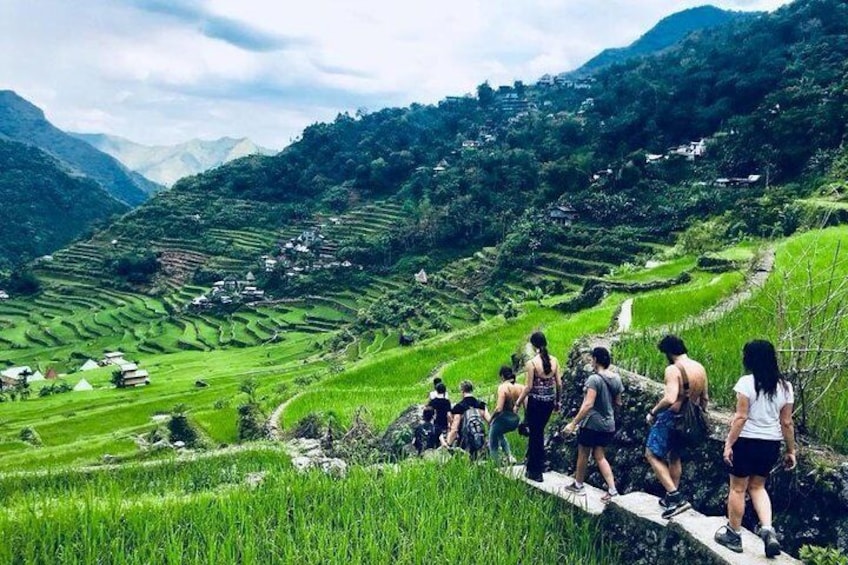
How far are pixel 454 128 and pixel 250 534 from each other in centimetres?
12716


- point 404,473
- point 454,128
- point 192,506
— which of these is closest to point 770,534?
point 404,473

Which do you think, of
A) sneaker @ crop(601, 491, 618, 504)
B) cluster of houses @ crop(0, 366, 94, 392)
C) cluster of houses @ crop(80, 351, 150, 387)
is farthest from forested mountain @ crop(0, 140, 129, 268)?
sneaker @ crop(601, 491, 618, 504)

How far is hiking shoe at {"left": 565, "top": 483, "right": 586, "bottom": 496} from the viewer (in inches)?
247

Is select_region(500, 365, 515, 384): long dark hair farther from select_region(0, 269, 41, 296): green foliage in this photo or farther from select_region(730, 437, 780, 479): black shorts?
select_region(0, 269, 41, 296): green foliage

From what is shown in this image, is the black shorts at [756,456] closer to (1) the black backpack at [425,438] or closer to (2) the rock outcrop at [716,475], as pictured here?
(2) the rock outcrop at [716,475]

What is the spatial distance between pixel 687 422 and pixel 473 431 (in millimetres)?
3408

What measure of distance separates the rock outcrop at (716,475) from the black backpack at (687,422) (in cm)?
39

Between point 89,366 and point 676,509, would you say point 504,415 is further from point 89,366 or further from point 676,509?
point 89,366

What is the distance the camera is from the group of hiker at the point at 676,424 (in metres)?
4.96

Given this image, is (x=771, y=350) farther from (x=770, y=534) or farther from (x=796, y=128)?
(x=796, y=128)

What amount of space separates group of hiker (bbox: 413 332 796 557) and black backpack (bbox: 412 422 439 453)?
4.37 feet

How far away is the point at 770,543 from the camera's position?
4.57 m

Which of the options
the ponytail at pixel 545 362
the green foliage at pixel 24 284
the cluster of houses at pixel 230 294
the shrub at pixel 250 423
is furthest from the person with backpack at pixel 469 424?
the green foliage at pixel 24 284

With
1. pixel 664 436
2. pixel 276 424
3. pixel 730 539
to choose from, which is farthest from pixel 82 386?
pixel 730 539
